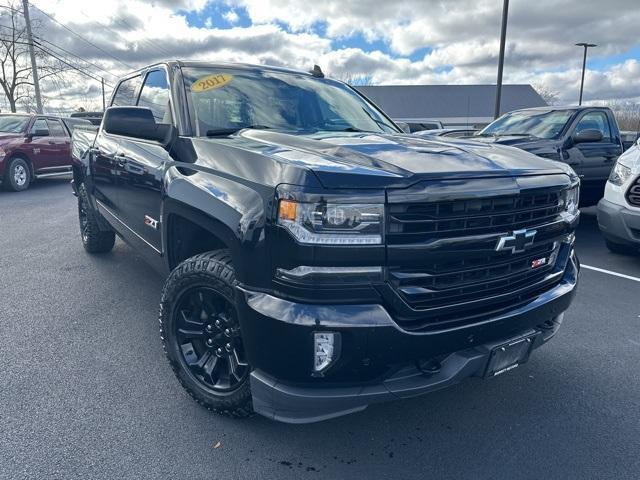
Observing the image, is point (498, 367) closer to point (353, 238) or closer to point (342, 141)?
point (353, 238)

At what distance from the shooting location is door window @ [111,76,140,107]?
14.7ft

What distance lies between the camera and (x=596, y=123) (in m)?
7.81

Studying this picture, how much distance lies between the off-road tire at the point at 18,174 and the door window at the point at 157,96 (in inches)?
344

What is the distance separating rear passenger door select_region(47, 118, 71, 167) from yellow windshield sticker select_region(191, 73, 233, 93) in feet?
34.8

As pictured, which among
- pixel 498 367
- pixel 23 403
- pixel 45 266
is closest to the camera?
pixel 498 367

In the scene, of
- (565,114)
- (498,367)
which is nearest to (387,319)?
(498,367)

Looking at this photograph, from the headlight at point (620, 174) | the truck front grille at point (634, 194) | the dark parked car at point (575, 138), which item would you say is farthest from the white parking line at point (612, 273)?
the dark parked car at point (575, 138)

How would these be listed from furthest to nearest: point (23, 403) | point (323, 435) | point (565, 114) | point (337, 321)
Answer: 1. point (565, 114)
2. point (23, 403)
3. point (323, 435)
4. point (337, 321)

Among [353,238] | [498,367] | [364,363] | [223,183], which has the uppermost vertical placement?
[223,183]

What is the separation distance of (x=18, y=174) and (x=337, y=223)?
11844 millimetres

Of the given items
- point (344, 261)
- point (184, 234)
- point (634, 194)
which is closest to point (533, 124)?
point (634, 194)

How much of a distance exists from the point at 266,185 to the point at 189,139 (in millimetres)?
1055

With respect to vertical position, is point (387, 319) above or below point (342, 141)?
below

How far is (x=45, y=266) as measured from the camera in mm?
5492
